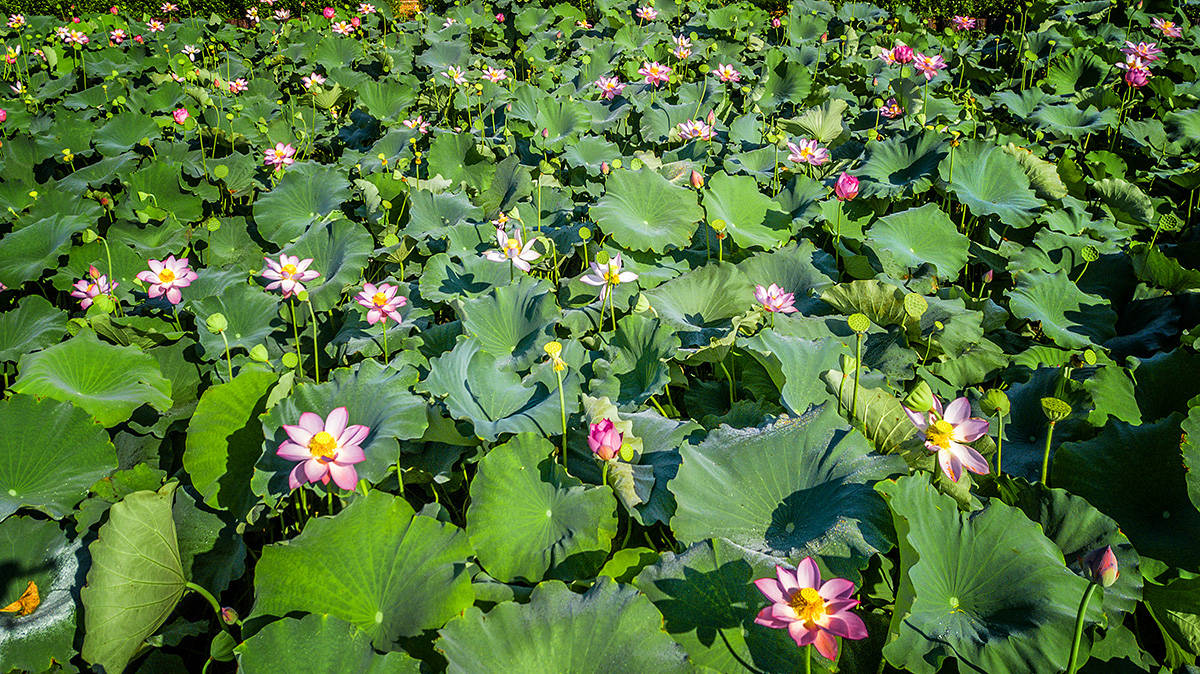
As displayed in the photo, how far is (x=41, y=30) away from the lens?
21.0 feet

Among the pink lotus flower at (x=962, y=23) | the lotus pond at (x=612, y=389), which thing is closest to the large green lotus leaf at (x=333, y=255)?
the lotus pond at (x=612, y=389)

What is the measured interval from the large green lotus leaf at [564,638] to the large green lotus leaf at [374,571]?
15cm

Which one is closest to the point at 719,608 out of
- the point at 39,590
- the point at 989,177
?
the point at 39,590

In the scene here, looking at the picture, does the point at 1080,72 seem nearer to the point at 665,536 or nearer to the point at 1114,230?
the point at 1114,230

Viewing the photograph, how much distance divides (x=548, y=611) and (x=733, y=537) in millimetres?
408

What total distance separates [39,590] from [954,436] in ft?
6.14

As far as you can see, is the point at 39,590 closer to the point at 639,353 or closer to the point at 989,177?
the point at 639,353

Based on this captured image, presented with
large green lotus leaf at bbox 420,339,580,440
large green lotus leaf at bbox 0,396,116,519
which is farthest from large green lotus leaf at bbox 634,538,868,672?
large green lotus leaf at bbox 0,396,116,519

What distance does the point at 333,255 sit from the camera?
8.88 feet

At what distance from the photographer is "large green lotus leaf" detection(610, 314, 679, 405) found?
6.36 feet

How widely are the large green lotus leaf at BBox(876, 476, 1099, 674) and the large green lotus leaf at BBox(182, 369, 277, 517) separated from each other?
1361mm

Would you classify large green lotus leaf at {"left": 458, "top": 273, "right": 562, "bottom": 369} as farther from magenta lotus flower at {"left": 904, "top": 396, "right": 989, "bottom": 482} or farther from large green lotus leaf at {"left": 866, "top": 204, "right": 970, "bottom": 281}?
large green lotus leaf at {"left": 866, "top": 204, "right": 970, "bottom": 281}

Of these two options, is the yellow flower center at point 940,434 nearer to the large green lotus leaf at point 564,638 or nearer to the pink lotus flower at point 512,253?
the large green lotus leaf at point 564,638

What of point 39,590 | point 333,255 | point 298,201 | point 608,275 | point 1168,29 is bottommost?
point 298,201
